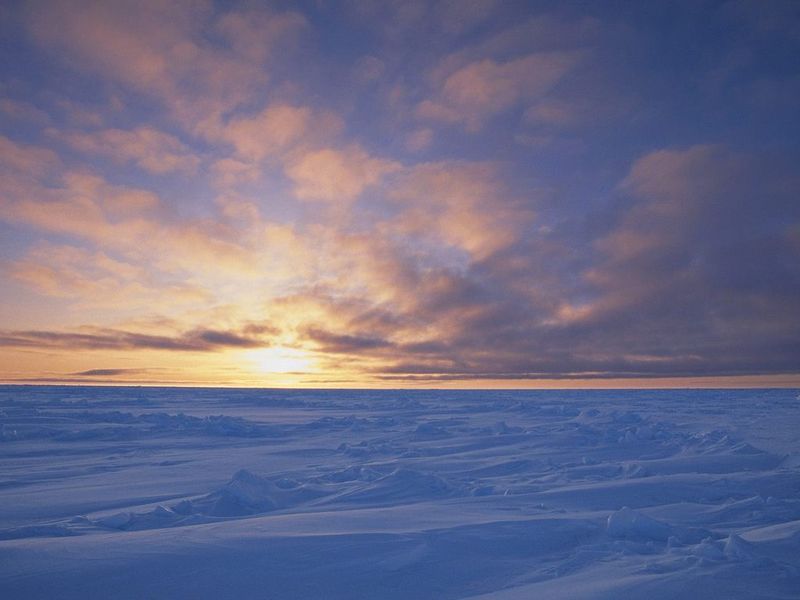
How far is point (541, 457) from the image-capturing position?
836 centimetres

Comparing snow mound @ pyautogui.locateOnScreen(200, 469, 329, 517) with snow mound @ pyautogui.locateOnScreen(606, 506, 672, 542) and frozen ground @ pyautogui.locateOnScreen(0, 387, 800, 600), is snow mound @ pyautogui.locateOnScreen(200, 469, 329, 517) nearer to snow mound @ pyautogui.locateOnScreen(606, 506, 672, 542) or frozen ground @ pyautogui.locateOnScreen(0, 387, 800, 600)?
frozen ground @ pyautogui.locateOnScreen(0, 387, 800, 600)

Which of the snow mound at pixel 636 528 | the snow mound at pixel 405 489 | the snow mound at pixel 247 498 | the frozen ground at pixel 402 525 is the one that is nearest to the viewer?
the frozen ground at pixel 402 525

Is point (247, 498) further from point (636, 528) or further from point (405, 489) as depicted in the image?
point (636, 528)

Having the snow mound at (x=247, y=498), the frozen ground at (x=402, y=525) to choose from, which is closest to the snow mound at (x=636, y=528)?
the frozen ground at (x=402, y=525)

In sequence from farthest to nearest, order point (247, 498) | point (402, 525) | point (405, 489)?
point (405, 489) < point (247, 498) < point (402, 525)

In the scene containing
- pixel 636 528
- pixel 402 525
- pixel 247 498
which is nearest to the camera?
pixel 636 528

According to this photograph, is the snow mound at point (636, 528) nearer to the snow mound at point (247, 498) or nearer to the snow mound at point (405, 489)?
the snow mound at point (405, 489)

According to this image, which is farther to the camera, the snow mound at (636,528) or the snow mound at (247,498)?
the snow mound at (247,498)

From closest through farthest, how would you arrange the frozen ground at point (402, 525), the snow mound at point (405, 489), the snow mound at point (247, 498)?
the frozen ground at point (402, 525) < the snow mound at point (247, 498) < the snow mound at point (405, 489)

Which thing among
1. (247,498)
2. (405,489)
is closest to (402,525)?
(405,489)

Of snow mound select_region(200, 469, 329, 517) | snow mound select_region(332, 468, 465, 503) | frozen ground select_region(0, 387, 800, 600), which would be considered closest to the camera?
frozen ground select_region(0, 387, 800, 600)

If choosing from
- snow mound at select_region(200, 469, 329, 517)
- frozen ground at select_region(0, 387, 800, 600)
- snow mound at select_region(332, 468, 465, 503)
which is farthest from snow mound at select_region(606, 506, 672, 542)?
snow mound at select_region(200, 469, 329, 517)

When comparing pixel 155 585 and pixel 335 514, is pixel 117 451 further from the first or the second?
pixel 155 585

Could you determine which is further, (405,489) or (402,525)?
(405,489)
